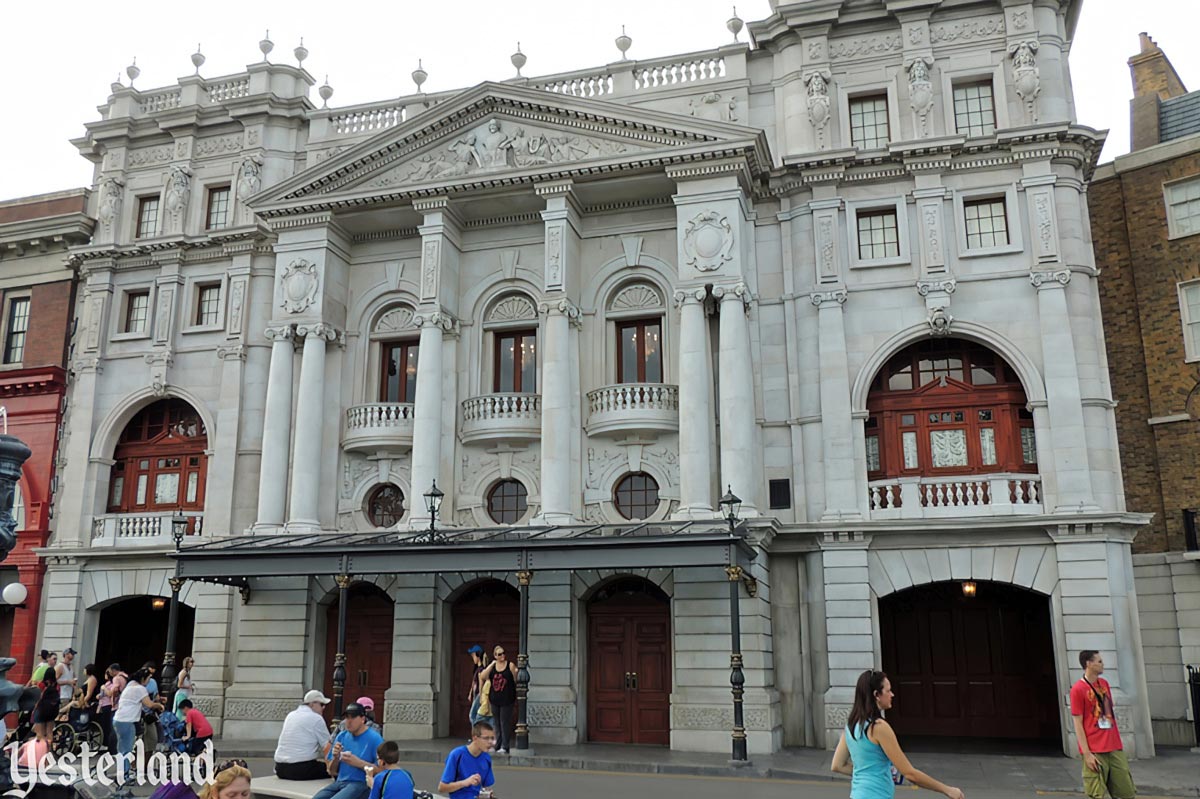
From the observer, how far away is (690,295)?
76.4 ft

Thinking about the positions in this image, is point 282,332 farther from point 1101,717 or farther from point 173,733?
point 1101,717

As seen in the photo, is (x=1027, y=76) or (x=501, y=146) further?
(x=501, y=146)

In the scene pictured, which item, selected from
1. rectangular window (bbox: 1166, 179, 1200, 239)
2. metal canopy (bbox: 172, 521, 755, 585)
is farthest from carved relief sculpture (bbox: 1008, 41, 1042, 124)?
metal canopy (bbox: 172, 521, 755, 585)

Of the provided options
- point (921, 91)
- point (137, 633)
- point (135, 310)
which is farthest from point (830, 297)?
point (137, 633)

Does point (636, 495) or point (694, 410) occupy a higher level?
point (694, 410)

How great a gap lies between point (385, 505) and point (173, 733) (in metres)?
11.0

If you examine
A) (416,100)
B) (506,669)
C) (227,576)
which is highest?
(416,100)

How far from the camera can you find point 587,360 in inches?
990

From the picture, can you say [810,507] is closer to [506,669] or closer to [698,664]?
[698,664]

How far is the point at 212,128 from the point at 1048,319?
2472 cm

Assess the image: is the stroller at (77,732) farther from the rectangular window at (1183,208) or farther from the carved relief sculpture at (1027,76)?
the rectangular window at (1183,208)

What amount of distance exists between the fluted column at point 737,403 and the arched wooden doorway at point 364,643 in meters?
9.54

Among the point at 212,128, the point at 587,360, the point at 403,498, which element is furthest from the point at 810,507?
the point at 212,128

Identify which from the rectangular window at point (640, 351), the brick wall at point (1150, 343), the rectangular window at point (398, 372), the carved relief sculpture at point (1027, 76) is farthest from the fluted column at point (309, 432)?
the brick wall at point (1150, 343)
